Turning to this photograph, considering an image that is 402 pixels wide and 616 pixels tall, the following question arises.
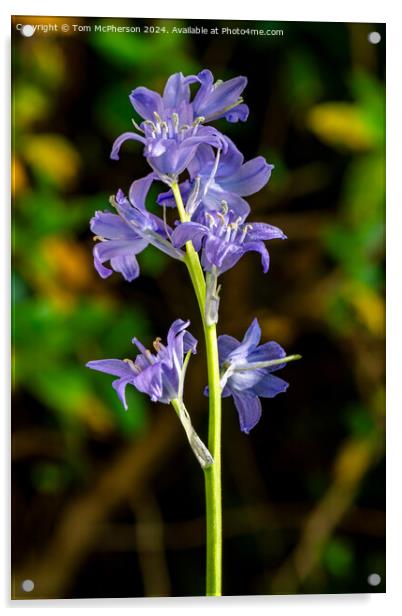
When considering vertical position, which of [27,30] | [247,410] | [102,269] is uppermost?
[27,30]

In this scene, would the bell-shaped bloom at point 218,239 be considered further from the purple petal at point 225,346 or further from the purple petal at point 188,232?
the purple petal at point 225,346

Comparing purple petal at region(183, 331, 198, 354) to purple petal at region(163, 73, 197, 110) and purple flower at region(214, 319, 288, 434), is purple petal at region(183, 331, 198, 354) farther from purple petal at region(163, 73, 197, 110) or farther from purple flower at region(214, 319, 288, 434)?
purple petal at region(163, 73, 197, 110)

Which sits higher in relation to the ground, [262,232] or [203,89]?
[203,89]

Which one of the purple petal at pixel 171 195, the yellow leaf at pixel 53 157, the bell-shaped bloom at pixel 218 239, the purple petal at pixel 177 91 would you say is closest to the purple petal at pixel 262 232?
the bell-shaped bloom at pixel 218 239

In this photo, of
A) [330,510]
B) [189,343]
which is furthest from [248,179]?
[330,510]

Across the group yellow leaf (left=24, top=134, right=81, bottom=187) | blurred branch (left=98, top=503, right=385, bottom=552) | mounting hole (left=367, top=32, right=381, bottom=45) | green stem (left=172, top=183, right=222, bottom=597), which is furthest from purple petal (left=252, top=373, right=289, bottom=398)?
mounting hole (left=367, top=32, right=381, bottom=45)

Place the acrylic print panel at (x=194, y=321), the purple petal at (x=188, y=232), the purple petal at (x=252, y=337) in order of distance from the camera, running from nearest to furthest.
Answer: the purple petal at (x=188, y=232)
the purple petal at (x=252, y=337)
the acrylic print panel at (x=194, y=321)

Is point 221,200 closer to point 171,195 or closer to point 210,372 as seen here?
point 171,195
